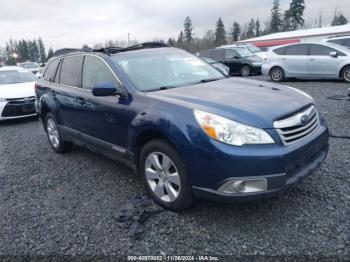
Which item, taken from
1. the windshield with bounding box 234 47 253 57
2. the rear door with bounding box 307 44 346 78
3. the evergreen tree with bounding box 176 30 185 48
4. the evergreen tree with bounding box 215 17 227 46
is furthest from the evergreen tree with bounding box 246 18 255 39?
the rear door with bounding box 307 44 346 78

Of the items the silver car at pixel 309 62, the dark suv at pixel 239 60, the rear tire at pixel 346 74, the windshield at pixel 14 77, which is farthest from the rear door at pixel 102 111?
the dark suv at pixel 239 60

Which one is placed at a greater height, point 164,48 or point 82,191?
point 164,48

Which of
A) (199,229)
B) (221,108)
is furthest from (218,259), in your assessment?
(221,108)

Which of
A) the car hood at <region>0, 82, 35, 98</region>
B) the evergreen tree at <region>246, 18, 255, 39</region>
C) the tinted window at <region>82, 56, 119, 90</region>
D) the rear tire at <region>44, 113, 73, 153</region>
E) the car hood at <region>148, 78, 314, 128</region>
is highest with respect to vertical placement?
the evergreen tree at <region>246, 18, 255, 39</region>

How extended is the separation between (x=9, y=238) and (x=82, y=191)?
1.05 metres

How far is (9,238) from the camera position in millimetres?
3041

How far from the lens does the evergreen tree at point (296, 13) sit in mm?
64312

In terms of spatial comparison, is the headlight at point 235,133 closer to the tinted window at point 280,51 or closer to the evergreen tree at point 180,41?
the tinted window at point 280,51

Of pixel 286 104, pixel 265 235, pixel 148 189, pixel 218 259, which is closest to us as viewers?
pixel 218 259

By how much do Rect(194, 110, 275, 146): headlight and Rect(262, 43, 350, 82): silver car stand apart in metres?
9.73

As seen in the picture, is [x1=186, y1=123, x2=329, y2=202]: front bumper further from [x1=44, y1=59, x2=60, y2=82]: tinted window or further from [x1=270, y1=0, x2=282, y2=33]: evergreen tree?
[x1=270, y1=0, x2=282, y2=33]: evergreen tree

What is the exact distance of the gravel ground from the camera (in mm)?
2672

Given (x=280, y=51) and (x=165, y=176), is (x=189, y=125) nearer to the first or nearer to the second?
(x=165, y=176)

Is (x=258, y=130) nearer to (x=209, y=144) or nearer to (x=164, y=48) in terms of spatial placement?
(x=209, y=144)
